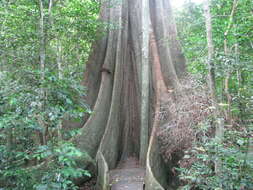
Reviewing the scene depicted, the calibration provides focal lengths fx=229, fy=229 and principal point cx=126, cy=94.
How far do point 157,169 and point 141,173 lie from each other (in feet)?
2.01

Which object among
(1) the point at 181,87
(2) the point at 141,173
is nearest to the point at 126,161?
(2) the point at 141,173

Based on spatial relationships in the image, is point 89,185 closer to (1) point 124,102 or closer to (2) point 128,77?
(1) point 124,102

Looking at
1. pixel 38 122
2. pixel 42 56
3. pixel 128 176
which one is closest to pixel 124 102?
pixel 128 176

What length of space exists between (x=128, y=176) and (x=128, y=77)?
107 inches

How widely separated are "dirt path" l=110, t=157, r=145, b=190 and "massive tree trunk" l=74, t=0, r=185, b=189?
18 cm

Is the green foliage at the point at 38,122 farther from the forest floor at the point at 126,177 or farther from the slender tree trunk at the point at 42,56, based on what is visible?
the forest floor at the point at 126,177

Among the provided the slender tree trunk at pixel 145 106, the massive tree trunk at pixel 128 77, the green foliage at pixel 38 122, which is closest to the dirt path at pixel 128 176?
the massive tree trunk at pixel 128 77

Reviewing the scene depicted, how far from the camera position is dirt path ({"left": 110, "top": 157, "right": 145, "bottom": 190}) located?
4469 mm

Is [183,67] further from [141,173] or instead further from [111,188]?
[111,188]

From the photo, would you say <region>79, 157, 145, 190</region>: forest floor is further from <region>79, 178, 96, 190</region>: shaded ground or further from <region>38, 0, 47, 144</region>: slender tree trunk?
<region>38, 0, 47, 144</region>: slender tree trunk

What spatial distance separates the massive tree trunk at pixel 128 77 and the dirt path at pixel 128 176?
18 cm

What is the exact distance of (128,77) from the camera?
21.1ft

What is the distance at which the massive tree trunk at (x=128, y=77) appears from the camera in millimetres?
5270

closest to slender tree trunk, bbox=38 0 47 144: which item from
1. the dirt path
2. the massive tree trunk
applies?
the massive tree trunk
